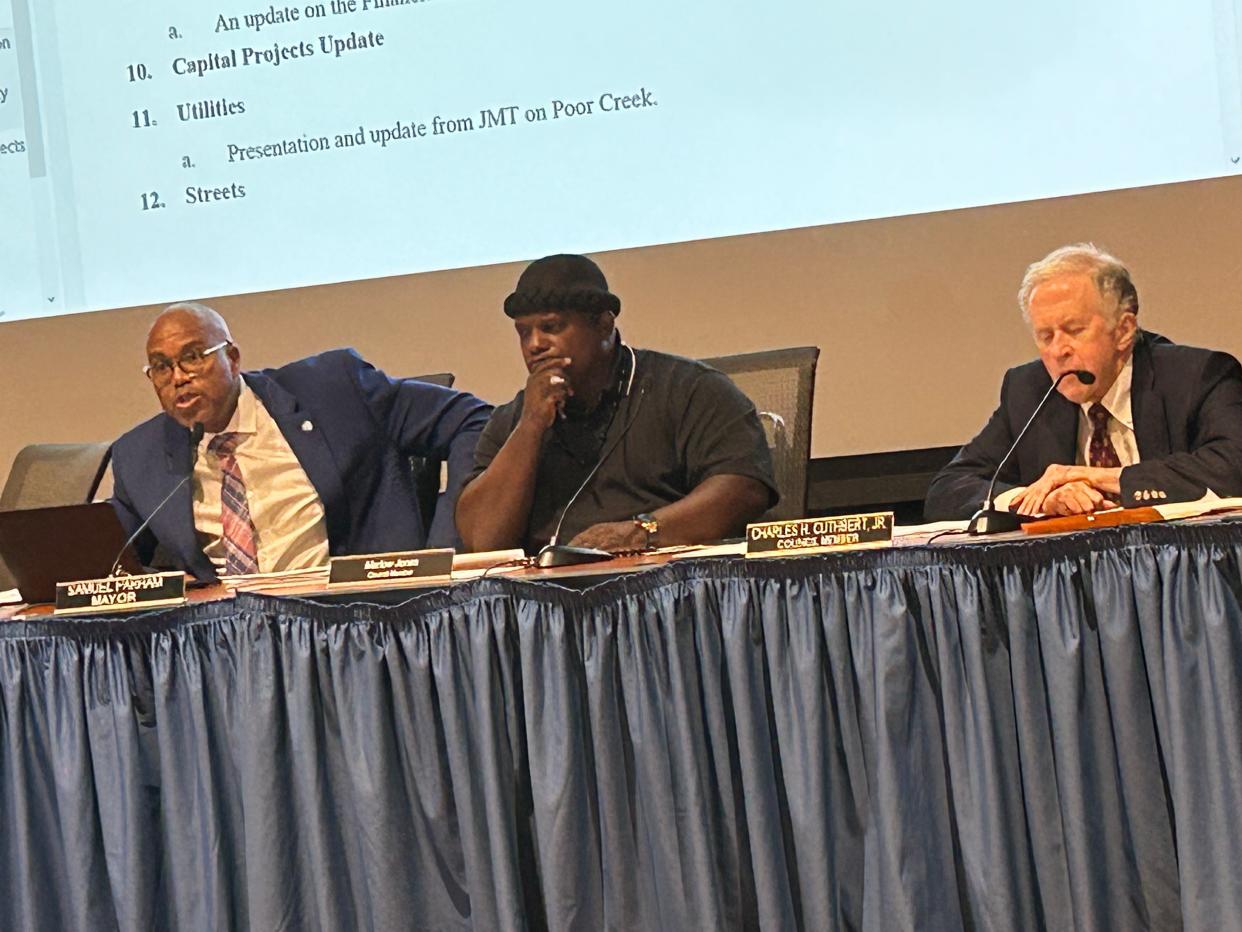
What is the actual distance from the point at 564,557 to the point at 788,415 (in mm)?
917

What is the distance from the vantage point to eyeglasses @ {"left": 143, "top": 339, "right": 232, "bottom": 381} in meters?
2.77

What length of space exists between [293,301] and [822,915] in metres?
2.42

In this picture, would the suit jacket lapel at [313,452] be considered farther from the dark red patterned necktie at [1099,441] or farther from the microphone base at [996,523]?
the microphone base at [996,523]

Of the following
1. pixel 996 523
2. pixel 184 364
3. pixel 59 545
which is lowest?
pixel 996 523

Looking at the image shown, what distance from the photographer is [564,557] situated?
6.19 ft

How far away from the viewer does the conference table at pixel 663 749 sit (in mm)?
1515

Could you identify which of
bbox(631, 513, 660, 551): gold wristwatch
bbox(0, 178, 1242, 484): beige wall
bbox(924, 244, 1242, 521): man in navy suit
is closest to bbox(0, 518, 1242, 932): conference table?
bbox(631, 513, 660, 551): gold wristwatch

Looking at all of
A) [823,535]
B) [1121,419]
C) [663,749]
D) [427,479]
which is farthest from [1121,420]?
[427,479]

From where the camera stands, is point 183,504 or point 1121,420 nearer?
point 1121,420

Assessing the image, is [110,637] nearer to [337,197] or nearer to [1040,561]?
[1040,561]

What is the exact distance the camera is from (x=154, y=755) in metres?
1.78

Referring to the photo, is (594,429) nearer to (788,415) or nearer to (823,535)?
(788,415)

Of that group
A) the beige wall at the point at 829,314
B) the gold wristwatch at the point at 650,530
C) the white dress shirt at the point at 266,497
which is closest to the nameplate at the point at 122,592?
the gold wristwatch at the point at 650,530

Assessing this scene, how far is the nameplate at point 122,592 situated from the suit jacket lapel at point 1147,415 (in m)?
1.48
